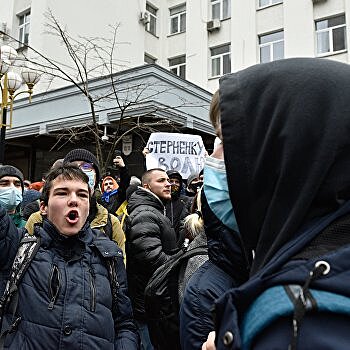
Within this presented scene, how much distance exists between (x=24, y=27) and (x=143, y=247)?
16.5 meters

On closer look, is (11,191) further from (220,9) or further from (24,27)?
(220,9)

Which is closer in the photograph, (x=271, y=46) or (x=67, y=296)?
(x=67, y=296)

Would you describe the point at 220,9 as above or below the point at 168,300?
above

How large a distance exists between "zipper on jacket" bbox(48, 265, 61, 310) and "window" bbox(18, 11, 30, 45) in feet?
55.1

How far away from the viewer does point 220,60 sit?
60.6ft

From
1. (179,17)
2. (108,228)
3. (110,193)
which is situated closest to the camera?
(108,228)

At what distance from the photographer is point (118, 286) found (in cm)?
221

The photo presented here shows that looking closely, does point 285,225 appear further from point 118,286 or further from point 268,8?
point 268,8

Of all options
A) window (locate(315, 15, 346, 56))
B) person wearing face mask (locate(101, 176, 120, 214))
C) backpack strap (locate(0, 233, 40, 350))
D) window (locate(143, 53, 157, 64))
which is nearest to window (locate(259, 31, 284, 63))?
window (locate(315, 15, 346, 56))

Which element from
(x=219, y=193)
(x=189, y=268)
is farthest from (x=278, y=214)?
(x=189, y=268)

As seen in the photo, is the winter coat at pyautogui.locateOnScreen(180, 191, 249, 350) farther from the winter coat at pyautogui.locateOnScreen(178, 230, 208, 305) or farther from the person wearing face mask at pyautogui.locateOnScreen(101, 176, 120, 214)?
the person wearing face mask at pyautogui.locateOnScreen(101, 176, 120, 214)

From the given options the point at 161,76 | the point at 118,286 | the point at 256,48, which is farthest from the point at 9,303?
the point at 256,48

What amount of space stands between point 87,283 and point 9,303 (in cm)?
37

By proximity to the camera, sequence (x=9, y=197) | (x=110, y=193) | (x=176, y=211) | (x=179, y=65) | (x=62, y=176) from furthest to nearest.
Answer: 1. (x=179, y=65)
2. (x=110, y=193)
3. (x=176, y=211)
4. (x=9, y=197)
5. (x=62, y=176)
